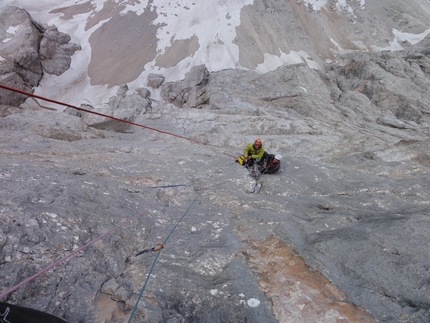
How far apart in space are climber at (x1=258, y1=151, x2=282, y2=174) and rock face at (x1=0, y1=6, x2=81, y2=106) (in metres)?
17.6

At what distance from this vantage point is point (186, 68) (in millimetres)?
21172

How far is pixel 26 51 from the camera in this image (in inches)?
757

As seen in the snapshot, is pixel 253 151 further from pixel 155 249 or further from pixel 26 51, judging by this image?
pixel 26 51

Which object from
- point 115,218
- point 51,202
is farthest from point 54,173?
point 115,218

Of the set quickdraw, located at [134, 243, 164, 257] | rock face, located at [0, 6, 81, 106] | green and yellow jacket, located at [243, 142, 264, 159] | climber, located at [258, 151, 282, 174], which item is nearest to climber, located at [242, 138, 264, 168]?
green and yellow jacket, located at [243, 142, 264, 159]

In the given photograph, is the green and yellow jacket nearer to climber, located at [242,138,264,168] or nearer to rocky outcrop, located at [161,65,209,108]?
climber, located at [242,138,264,168]

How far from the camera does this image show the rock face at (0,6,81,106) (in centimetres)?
1836

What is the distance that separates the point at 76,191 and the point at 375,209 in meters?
5.56

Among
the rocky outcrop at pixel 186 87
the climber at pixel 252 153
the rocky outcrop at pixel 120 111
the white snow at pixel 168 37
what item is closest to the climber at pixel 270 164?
the climber at pixel 252 153

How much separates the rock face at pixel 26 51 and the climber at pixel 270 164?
57.9ft

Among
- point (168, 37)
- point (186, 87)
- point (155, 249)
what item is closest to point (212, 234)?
point (155, 249)

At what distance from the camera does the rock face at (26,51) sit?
18.4 metres

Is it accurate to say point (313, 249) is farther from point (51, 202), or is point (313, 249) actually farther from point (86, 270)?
point (51, 202)

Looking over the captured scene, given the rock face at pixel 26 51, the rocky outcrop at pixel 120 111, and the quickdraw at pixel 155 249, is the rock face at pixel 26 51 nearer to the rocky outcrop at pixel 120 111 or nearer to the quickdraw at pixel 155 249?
the rocky outcrop at pixel 120 111
